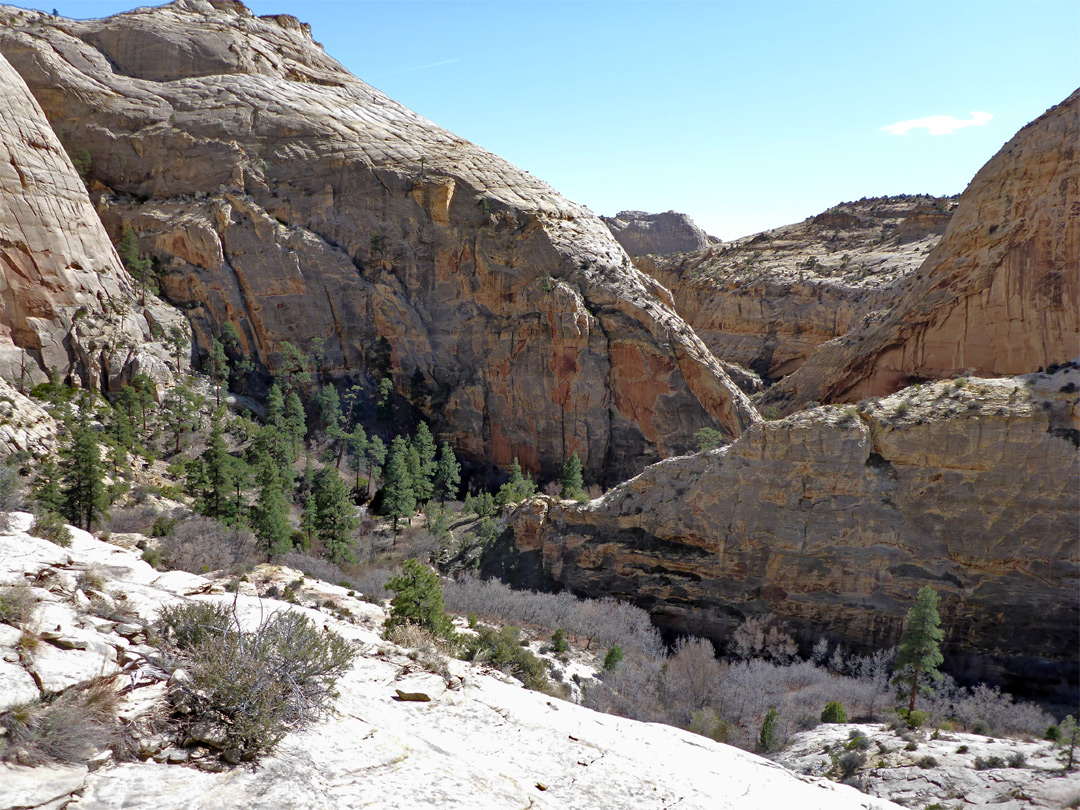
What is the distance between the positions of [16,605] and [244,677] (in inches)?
120

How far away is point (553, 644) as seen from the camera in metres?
23.5

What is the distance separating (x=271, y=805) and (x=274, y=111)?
61.3 meters

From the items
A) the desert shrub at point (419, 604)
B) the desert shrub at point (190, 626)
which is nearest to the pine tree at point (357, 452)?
the desert shrub at point (419, 604)

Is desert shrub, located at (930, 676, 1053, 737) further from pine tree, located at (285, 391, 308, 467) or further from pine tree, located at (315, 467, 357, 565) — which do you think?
pine tree, located at (285, 391, 308, 467)

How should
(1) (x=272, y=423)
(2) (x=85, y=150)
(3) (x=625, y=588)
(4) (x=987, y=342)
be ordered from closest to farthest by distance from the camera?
1. (3) (x=625, y=588)
2. (4) (x=987, y=342)
3. (1) (x=272, y=423)
4. (2) (x=85, y=150)

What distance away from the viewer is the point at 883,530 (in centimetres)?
2638

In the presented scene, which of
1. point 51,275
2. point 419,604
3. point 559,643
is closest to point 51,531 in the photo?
point 419,604

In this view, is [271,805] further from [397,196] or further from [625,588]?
[397,196]

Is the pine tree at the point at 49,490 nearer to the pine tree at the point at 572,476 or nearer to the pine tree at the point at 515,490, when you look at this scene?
the pine tree at the point at 515,490

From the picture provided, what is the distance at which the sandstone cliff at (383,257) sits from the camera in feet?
165

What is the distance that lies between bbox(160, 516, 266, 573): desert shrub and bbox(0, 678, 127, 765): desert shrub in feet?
40.8

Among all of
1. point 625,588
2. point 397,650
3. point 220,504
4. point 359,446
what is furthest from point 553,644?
point 359,446

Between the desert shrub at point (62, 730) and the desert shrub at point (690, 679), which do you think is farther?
the desert shrub at point (690, 679)

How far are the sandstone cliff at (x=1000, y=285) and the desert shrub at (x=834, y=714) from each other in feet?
73.9
